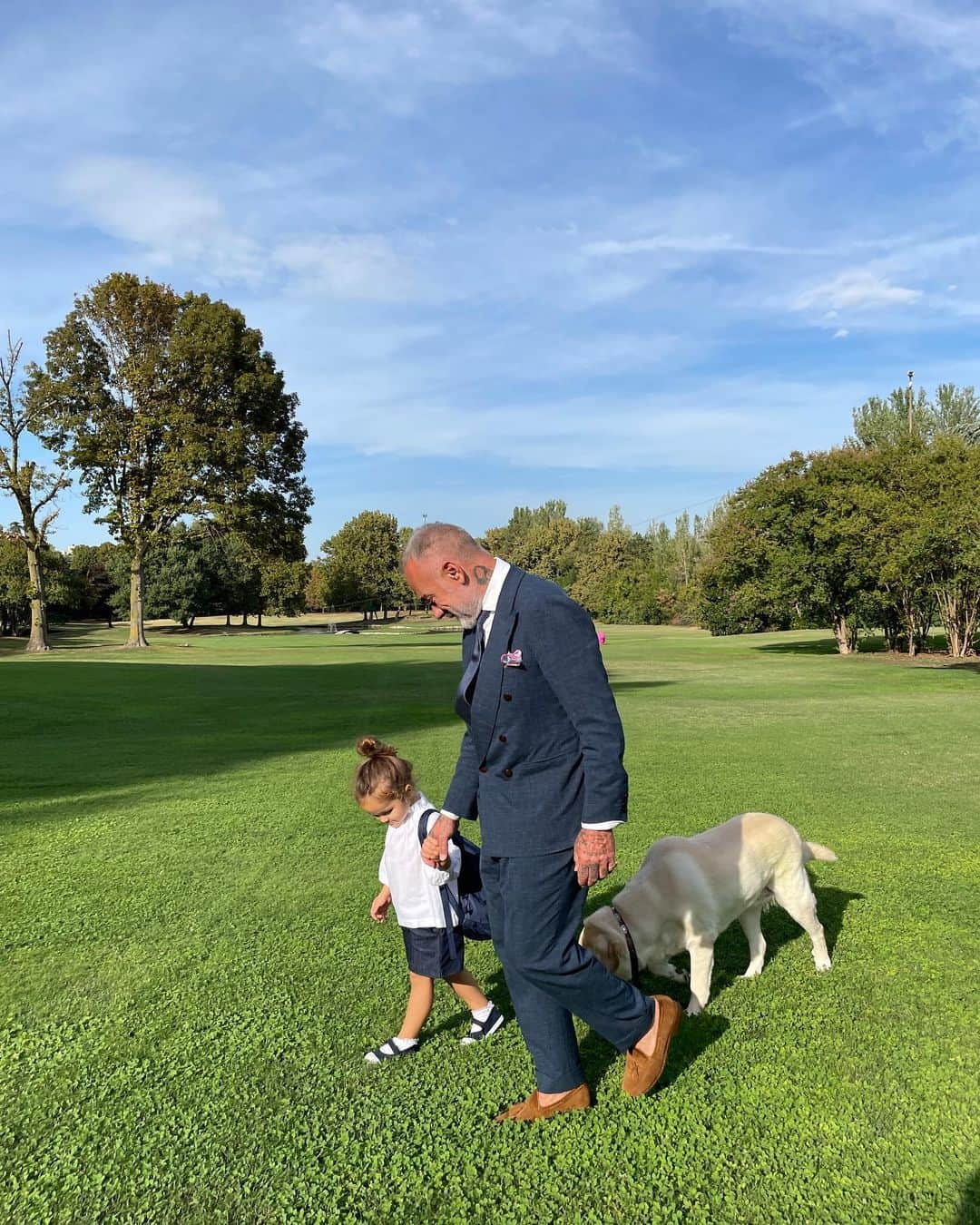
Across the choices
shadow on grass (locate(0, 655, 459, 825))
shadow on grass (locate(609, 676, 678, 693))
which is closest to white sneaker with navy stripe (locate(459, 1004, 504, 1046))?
shadow on grass (locate(0, 655, 459, 825))

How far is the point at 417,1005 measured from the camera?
3.90 m

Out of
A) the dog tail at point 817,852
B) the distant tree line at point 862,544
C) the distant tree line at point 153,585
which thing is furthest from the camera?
the distant tree line at point 153,585

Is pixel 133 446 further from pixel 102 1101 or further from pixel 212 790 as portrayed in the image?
pixel 102 1101

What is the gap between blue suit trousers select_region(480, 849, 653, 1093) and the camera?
125 inches

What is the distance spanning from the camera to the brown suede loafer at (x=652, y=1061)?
346cm

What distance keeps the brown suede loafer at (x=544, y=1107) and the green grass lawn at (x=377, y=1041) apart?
0.06 m

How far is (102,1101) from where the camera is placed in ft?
11.8

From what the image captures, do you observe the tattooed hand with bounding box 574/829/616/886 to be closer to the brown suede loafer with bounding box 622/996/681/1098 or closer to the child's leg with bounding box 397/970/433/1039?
the brown suede loafer with bounding box 622/996/681/1098

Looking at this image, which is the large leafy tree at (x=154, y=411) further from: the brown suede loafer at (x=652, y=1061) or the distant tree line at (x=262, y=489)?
the brown suede loafer at (x=652, y=1061)

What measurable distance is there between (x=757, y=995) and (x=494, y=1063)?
4.98 ft

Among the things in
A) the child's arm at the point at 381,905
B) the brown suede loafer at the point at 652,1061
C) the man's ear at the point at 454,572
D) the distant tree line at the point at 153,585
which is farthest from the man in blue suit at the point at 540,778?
the distant tree line at the point at 153,585

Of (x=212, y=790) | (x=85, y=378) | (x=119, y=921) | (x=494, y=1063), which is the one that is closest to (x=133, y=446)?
(x=85, y=378)

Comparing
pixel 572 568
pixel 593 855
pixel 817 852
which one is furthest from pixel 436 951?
pixel 572 568

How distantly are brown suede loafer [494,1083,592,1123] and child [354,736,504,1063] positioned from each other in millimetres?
634
